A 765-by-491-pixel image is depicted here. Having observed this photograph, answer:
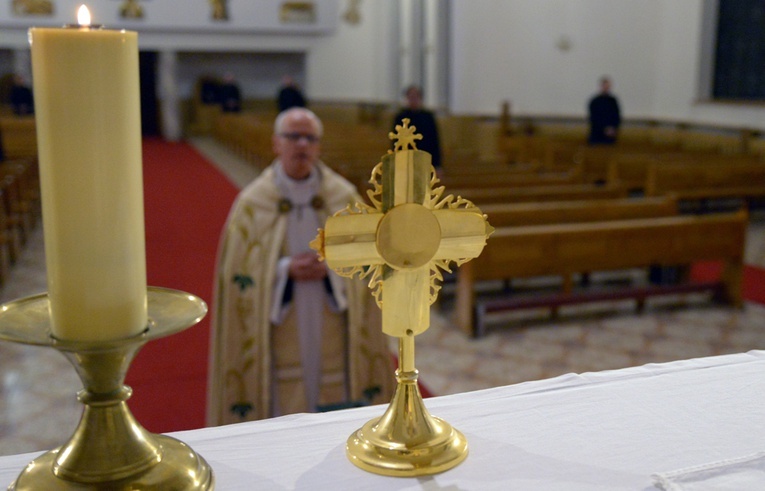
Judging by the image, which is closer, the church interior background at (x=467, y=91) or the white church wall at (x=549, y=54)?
the church interior background at (x=467, y=91)

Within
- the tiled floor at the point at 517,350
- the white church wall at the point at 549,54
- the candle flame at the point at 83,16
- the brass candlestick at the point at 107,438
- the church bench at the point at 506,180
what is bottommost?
the tiled floor at the point at 517,350

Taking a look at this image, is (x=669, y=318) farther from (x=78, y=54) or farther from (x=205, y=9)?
(x=205, y=9)

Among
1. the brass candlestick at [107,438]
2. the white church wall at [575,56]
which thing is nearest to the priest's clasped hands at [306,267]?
the brass candlestick at [107,438]

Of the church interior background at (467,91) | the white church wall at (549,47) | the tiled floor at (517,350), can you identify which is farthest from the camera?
the white church wall at (549,47)

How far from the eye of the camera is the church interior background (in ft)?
15.8

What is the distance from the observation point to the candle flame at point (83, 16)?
75 cm

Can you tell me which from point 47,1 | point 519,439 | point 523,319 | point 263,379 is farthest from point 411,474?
point 47,1

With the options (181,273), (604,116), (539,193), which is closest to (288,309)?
(181,273)

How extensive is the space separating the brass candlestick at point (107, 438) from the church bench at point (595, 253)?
171 inches

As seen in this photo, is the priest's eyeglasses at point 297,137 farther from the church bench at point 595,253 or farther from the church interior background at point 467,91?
the church bench at point 595,253

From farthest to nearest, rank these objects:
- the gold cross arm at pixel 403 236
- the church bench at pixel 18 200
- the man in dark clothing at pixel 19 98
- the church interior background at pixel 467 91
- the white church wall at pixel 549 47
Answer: the man in dark clothing at pixel 19 98, the white church wall at pixel 549 47, the church bench at pixel 18 200, the church interior background at pixel 467 91, the gold cross arm at pixel 403 236

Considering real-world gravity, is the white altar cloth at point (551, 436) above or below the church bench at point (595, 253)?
above

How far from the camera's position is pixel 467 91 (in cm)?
1594

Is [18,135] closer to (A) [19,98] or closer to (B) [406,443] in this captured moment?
(A) [19,98]
